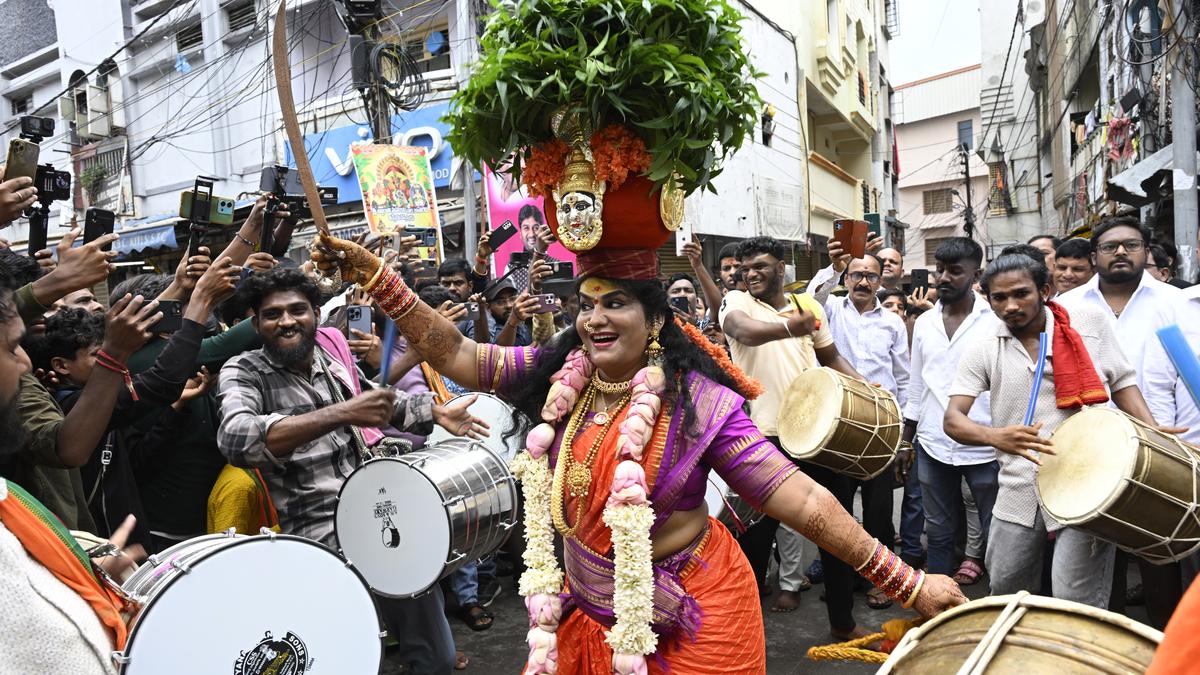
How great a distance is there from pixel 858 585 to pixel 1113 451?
9.23 feet

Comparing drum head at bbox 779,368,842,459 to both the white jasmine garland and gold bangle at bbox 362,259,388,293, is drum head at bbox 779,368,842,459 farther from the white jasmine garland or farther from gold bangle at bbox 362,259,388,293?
gold bangle at bbox 362,259,388,293

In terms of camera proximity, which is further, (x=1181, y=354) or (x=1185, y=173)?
(x=1185, y=173)

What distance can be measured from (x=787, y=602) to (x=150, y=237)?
15279 mm

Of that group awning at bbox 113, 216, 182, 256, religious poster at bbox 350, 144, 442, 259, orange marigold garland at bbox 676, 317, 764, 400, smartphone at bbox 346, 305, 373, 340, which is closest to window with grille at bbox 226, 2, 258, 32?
awning at bbox 113, 216, 182, 256

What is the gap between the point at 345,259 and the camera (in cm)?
278

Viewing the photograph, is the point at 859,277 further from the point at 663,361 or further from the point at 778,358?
the point at 663,361

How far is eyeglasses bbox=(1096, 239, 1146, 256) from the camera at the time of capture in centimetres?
527

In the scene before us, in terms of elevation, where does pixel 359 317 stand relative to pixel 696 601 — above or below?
above

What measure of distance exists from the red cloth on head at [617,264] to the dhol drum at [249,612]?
135cm

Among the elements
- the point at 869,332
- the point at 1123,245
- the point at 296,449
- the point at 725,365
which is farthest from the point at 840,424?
the point at 296,449

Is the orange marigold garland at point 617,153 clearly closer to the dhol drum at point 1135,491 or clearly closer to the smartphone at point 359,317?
the smartphone at point 359,317

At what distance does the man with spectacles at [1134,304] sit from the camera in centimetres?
463

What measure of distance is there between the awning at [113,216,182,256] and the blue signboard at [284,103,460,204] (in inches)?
128

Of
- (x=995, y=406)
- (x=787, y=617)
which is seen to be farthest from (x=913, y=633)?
(x=787, y=617)
